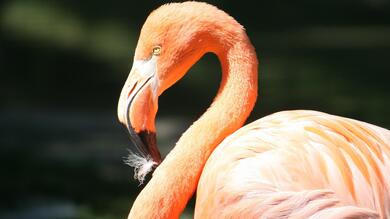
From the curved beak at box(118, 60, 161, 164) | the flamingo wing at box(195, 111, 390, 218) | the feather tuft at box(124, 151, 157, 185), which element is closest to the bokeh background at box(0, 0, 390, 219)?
the feather tuft at box(124, 151, 157, 185)

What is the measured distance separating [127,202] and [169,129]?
183 cm

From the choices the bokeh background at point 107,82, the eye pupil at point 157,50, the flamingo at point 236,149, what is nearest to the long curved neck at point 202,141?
the flamingo at point 236,149

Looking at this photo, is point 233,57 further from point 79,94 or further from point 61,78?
point 61,78

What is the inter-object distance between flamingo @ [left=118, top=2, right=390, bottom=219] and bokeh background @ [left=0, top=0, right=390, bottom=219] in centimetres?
179

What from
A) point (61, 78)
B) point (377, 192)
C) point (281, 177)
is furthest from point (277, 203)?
point (61, 78)

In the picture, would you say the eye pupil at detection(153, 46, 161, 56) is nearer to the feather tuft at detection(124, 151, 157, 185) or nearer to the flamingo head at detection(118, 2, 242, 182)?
the flamingo head at detection(118, 2, 242, 182)

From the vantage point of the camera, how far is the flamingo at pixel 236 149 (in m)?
2.54

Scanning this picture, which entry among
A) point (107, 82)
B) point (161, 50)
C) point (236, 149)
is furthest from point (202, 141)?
point (107, 82)

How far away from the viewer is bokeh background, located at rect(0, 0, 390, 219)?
5.12m

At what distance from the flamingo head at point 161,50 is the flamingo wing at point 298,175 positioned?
0.28m

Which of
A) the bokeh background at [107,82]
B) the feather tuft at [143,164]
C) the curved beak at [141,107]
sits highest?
the curved beak at [141,107]

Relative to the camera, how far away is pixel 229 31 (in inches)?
109

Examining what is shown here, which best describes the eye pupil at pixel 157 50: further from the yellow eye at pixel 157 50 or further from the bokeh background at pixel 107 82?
the bokeh background at pixel 107 82

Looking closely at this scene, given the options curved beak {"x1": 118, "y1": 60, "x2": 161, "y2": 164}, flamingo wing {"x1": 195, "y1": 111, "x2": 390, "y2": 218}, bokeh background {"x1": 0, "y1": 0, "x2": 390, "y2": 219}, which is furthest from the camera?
bokeh background {"x1": 0, "y1": 0, "x2": 390, "y2": 219}
